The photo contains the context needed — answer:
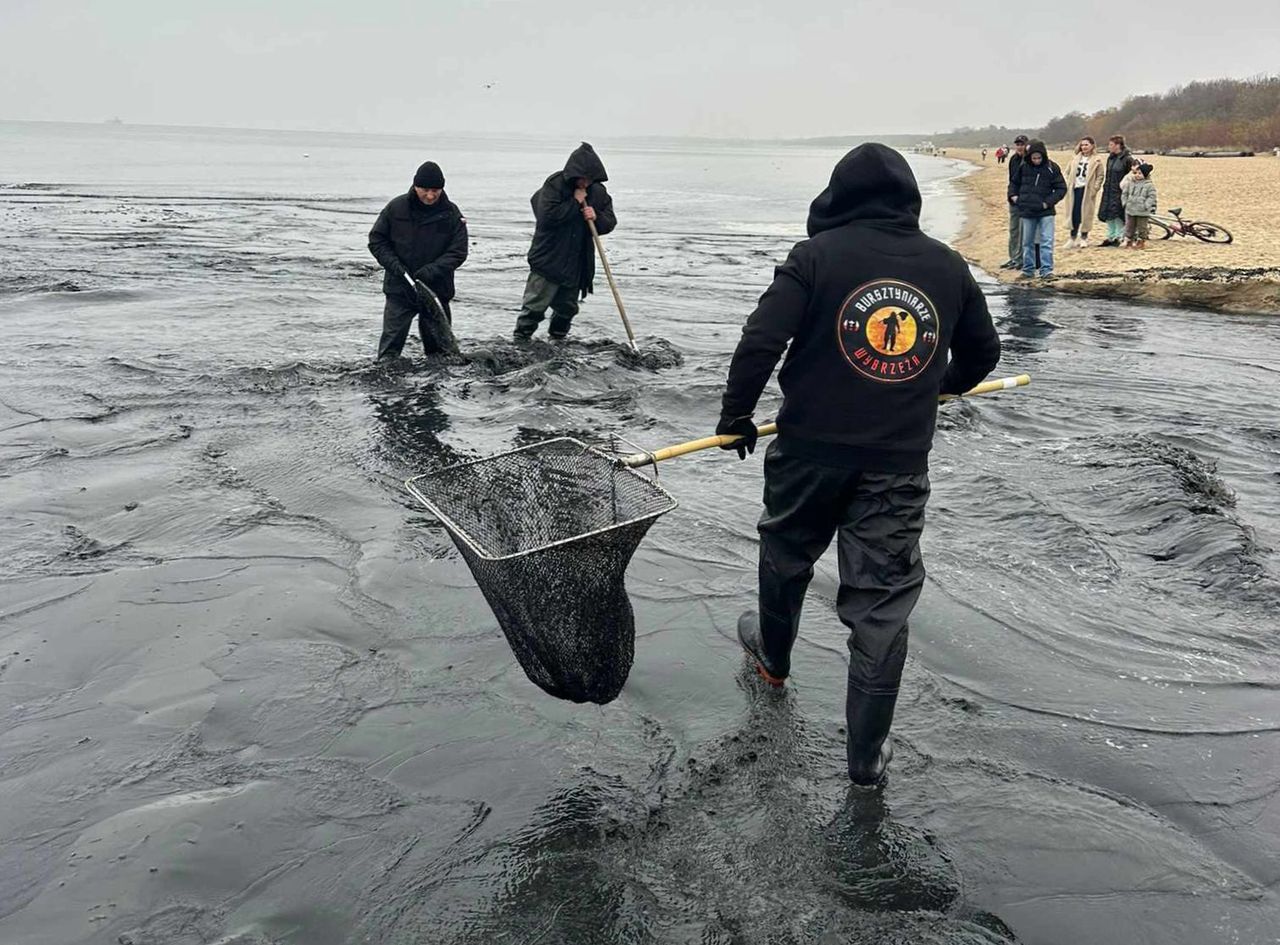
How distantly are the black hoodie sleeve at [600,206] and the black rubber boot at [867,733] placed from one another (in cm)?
743

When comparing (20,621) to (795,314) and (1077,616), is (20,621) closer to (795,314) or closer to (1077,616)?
(795,314)

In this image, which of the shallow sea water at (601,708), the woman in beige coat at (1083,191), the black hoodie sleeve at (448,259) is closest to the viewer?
the shallow sea water at (601,708)

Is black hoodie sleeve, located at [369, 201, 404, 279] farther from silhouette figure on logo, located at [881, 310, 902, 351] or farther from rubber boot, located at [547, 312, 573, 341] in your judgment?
silhouette figure on logo, located at [881, 310, 902, 351]

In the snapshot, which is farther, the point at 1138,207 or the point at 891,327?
the point at 1138,207

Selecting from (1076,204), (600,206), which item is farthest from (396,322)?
(1076,204)

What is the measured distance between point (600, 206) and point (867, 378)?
7337mm

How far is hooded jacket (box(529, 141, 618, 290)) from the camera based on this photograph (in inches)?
391

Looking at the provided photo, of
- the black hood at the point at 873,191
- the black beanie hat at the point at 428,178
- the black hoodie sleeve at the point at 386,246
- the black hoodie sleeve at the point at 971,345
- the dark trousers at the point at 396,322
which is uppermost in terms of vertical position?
the black beanie hat at the point at 428,178

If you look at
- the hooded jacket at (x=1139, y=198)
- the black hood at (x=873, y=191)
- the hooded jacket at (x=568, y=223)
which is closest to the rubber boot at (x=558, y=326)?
the hooded jacket at (x=568, y=223)

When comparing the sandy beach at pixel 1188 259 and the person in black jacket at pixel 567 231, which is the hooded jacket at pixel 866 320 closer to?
the person in black jacket at pixel 567 231

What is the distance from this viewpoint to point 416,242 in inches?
357

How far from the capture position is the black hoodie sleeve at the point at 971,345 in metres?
3.49

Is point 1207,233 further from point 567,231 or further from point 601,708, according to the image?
point 601,708

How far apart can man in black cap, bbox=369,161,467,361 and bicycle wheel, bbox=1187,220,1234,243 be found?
15839 millimetres
